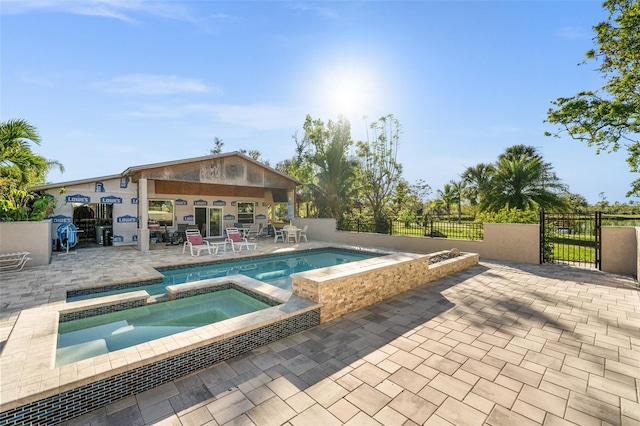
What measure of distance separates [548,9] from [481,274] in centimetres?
920

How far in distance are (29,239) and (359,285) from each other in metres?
10.5

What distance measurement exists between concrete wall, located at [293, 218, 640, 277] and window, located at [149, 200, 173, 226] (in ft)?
33.3

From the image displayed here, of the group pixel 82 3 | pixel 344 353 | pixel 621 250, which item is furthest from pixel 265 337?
pixel 621 250

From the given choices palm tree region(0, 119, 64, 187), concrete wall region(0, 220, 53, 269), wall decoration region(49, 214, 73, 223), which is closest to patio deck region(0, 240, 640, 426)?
concrete wall region(0, 220, 53, 269)

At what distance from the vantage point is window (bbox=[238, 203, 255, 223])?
18.7 m

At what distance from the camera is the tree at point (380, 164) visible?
20281 millimetres

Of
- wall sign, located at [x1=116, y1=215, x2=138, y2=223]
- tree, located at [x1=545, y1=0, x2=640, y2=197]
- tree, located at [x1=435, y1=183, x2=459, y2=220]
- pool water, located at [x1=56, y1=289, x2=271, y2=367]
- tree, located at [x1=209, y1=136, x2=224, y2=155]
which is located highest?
tree, located at [x1=209, y1=136, x2=224, y2=155]

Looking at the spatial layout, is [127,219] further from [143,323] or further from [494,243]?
[494,243]

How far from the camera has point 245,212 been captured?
18.9 metres

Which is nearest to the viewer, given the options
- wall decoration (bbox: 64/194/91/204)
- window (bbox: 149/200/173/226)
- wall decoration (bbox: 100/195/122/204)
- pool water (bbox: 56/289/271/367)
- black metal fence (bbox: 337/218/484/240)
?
pool water (bbox: 56/289/271/367)

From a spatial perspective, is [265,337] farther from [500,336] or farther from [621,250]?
[621,250]

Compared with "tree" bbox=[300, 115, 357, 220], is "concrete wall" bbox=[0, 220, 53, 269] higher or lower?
lower

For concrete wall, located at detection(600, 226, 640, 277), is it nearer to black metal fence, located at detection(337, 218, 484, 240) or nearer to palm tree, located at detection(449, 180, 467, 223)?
black metal fence, located at detection(337, 218, 484, 240)

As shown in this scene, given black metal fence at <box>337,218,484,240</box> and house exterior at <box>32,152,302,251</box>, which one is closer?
black metal fence at <box>337,218,484,240</box>
